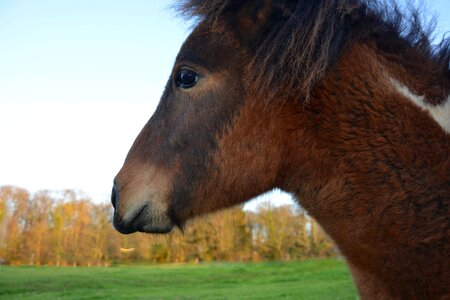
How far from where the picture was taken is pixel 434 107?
2.08 meters

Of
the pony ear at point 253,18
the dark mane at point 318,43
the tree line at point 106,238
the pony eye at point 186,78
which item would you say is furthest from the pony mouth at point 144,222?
the tree line at point 106,238

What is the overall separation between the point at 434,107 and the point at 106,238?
13.1m

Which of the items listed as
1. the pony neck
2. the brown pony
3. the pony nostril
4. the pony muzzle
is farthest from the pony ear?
the pony nostril

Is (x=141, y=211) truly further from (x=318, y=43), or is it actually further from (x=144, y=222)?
(x=318, y=43)

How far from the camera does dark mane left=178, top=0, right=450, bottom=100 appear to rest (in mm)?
2178

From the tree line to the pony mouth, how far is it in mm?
5820

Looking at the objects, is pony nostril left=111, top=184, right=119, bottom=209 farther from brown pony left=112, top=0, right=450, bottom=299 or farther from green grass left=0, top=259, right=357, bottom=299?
green grass left=0, top=259, right=357, bottom=299

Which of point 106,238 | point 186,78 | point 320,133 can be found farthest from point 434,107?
point 106,238

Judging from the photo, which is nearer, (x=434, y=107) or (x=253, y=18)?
(x=434, y=107)

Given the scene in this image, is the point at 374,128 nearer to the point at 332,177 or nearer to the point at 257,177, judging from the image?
the point at 332,177

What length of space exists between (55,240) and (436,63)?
49.1 ft

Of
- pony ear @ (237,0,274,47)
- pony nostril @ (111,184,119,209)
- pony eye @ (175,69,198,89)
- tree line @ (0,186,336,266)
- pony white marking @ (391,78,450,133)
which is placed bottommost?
pony nostril @ (111,184,119,209)

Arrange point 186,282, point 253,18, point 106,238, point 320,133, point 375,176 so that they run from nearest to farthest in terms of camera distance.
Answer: point 375,176 → point 320,133 → point 253,18 → point 106,238 → point 186,282

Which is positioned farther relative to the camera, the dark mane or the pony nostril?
the pony nostril
